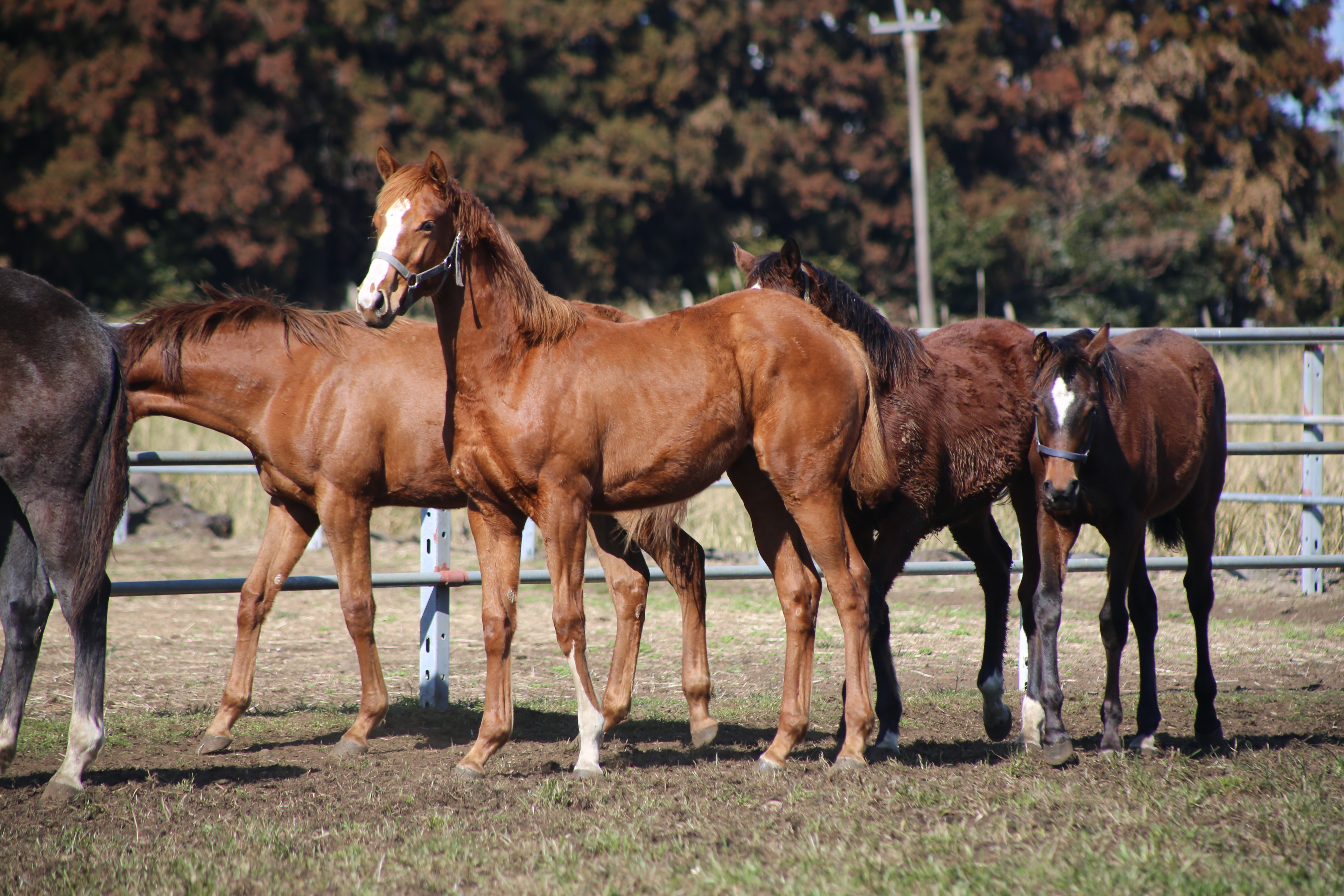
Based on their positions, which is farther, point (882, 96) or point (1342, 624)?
point (882, 96)

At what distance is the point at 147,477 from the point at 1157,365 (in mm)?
9600

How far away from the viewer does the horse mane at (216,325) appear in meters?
4.91

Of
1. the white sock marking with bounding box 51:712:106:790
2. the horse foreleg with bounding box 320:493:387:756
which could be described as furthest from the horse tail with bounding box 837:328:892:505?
the white sock marking with bounding box 51:712:106:790

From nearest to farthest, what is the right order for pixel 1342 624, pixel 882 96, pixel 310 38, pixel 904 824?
pixel 904 824, pixel 1342 624, pixel 310 38, pixel 882 96

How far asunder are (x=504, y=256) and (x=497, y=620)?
132 cm

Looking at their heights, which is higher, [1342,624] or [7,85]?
[7,85]

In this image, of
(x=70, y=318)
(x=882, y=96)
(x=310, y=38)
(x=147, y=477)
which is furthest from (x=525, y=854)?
(x=882, y=96)

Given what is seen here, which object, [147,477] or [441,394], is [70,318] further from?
[147,477]

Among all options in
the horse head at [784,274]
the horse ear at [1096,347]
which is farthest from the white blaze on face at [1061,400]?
the horse head at [784,274]

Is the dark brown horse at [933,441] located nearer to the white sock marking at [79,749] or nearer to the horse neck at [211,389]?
the horse neck at [211,389]

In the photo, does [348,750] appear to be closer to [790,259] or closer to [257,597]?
[257,597]

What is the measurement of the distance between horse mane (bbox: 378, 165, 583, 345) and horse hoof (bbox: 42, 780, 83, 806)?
215 cm

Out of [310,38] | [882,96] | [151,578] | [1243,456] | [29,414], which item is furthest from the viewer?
[882,96]

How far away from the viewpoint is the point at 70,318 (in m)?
4.24
